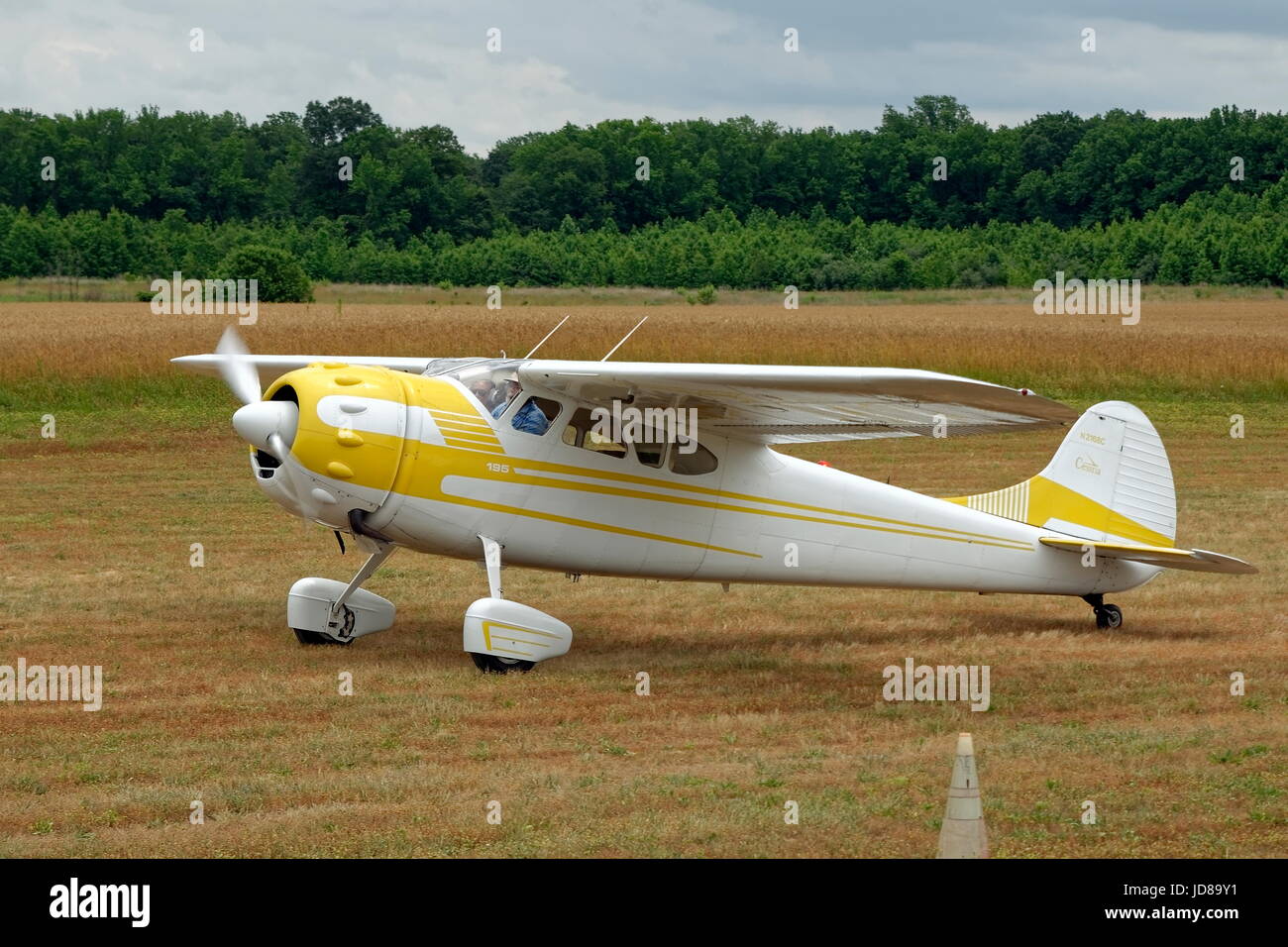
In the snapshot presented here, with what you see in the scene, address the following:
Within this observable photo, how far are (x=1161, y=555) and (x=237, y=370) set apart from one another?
284 inches

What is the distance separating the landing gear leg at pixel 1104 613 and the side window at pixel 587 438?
13.2ft

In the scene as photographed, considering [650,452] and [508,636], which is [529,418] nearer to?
[650,452]

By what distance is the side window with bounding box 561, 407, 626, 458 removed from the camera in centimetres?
1103

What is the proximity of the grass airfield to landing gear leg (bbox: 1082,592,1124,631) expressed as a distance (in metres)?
0.16

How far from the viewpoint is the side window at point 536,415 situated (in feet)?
35.6

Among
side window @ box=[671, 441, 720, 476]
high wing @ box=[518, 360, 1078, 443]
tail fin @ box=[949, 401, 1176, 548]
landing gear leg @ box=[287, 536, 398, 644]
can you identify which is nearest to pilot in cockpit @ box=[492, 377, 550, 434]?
high wing @ box=[518, 360, 1078, 443]

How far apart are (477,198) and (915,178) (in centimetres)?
2717

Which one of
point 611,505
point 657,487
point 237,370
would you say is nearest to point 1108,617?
point 657,487

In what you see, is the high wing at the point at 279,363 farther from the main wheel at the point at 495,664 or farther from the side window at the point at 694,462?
the main wheel at the point at 495,664

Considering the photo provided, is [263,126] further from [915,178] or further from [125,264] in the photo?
[915,178]

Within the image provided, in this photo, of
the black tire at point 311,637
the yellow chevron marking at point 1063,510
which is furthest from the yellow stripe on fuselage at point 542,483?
the black tire at point 311,637

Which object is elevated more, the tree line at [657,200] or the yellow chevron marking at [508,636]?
the tree line at [657,200]

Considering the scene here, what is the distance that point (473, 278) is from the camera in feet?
221
